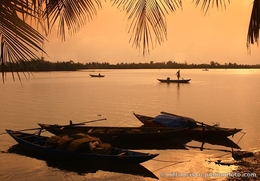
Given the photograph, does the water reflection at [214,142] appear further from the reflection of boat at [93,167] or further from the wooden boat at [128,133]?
the reflection of boat at [93,167]

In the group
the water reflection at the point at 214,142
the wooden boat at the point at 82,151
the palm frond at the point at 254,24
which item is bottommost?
the water reflection at the point at 214,142

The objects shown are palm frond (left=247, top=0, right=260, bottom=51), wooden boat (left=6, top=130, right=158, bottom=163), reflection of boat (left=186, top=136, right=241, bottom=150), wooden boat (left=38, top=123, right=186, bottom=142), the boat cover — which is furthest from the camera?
the boat cover

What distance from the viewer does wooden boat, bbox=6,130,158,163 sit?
11180mm

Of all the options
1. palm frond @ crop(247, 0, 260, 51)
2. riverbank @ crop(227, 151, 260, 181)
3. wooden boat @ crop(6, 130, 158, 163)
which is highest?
palm frond @ crop(247, 0, 260, 51)

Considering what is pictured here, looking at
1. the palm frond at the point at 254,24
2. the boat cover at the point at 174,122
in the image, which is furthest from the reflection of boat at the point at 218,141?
the palm frond at the point at 254,24

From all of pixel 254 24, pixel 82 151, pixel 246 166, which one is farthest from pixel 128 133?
pixel 254 24

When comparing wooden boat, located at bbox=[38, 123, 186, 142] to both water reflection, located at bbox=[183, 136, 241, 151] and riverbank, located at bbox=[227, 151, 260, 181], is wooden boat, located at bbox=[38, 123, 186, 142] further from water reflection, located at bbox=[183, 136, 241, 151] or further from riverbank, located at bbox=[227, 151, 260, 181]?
riverbank, located at bbox=[227, 151, 260, 181]

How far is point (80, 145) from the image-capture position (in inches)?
476

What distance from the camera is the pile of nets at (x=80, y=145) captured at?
11.8m

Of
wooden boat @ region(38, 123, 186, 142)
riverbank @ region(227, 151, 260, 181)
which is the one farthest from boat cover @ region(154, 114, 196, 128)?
riverbank @ region(227, 151, 260, 181)

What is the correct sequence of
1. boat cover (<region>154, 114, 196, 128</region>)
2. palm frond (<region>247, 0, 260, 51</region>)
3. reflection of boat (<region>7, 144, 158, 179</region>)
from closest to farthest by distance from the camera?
palm frond (<region>247, 0, 260, 51</region>) < reflection of boat (<region>7, 144, 158, 179</region>) < boat cover (<region>154, 114, 196, 128</region>)

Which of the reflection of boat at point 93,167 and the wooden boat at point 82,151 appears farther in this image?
the reflection of boat at point 93,167

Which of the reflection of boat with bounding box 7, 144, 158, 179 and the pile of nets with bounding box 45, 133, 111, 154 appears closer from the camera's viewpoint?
the reflection of boat with bounding box 7, 144, 158, 179

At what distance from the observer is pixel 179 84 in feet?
205
